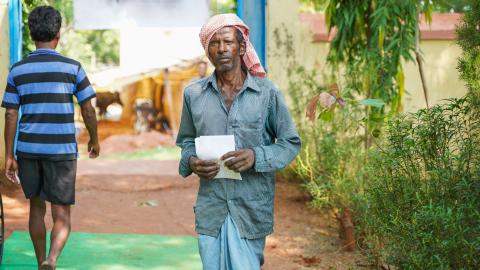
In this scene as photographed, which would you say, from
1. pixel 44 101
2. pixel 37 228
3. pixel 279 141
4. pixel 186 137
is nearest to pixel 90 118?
pixel 44 101

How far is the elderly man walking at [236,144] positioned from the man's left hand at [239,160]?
15 mm

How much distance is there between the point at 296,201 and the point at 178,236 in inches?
81.4

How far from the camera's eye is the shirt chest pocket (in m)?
3.73

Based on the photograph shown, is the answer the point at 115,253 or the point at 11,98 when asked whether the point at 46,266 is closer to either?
the point at 11,98

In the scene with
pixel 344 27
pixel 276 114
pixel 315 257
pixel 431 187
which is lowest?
pixel 315 257

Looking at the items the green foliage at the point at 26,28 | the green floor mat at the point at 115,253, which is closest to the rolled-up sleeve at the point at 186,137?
the green floor mat at the point at 115,253

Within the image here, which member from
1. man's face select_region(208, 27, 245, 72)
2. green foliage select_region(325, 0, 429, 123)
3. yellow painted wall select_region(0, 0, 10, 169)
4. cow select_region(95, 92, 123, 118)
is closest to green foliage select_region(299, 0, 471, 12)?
green foliage select_region(325, 0, 429, 123)

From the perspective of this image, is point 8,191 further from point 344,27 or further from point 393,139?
point 393,139

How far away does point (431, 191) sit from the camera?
3.82m

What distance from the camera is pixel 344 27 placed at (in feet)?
26.0

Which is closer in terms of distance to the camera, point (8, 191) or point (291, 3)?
point (8, 191)

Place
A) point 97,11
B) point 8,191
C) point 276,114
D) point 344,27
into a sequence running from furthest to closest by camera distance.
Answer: point 97,11
point 8,191
point 344,27
point 276,114

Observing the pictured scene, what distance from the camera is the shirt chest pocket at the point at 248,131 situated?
373 centimetres

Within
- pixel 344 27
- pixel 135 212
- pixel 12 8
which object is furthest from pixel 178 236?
pixel 12 8
